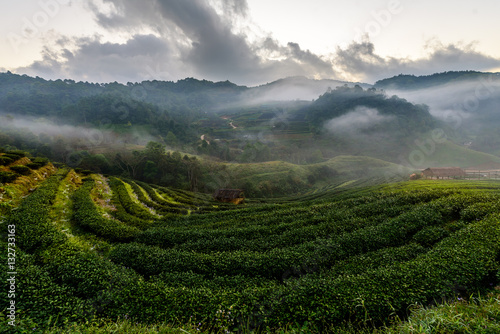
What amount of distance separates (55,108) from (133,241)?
751 feet

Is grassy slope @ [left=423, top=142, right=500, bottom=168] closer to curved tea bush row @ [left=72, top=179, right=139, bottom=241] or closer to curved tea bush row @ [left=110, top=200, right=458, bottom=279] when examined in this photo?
curved tea bush row @ [left=110, top=200, right=458, bottom=279]

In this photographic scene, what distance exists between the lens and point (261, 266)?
595 inches

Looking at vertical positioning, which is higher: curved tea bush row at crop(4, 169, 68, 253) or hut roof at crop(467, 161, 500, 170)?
curved tea bush row at crop(4, 169, 68, 253)

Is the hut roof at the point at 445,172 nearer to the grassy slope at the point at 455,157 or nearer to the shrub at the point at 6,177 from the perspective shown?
the grassy slope at the point at 455,157

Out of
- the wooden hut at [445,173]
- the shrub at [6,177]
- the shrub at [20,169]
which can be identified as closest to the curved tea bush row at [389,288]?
the shrub at [6,177]

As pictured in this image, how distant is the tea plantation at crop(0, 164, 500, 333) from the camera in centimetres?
943

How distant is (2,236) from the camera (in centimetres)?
1664

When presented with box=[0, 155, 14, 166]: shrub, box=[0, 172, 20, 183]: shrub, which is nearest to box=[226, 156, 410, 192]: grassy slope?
box=[0, 155, 14, 166]: shrub

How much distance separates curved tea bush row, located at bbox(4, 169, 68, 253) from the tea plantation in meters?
0.09

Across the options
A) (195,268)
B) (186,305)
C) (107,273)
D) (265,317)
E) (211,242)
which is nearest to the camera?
(265,317)

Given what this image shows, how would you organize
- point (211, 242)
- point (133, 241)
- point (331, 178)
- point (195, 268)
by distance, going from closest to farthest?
point (195, 268) → point (211, 242) → point (133, 241) → point (331, 178)

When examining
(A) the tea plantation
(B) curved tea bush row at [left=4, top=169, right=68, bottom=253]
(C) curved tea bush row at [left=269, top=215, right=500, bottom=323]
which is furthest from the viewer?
(B) curved tea bush row at [left=4, top=169, right=68, bottom=253]

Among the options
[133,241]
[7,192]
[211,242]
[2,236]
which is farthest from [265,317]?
[7,192]

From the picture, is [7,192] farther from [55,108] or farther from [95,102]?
[55,108]
